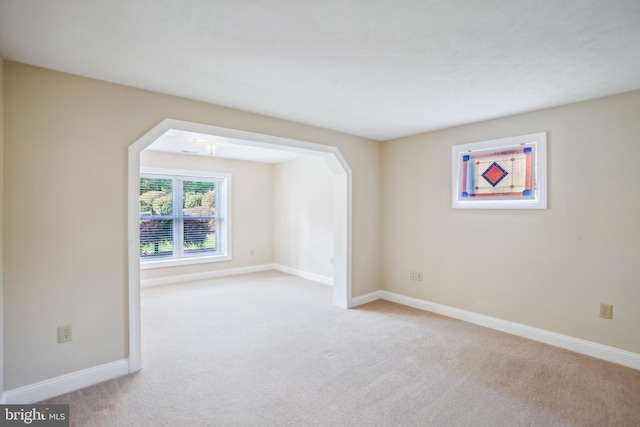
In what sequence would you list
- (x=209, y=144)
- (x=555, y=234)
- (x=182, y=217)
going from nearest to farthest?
1. (x=555, y=234)
2. (x=209, y=144)
3. (x=182, y=217)

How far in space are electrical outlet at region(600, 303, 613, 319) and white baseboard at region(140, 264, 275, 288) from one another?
5.40 m

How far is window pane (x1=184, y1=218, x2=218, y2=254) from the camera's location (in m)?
5.93

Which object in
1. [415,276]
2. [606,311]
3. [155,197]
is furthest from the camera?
[155,197]

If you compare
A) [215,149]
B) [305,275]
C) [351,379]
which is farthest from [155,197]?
[351,379]

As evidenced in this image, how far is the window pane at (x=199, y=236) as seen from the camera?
19.5 feet

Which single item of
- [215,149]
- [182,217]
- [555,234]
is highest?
[215,149]

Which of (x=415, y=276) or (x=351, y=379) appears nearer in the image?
(x=351, y=379)

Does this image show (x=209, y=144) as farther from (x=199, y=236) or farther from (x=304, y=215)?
(x=304, y=215)

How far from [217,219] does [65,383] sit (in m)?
4.18

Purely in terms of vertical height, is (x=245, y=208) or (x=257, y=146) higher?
(x=257, y=146)

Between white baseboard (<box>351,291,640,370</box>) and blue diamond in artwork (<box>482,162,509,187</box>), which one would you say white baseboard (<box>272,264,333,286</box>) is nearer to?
white baseboard (<box>351,291,640,370</box>)

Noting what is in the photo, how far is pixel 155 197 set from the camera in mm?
5559

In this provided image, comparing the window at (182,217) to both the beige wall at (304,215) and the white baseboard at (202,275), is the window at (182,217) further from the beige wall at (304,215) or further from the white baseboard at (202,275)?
the beige wall at (304,215)

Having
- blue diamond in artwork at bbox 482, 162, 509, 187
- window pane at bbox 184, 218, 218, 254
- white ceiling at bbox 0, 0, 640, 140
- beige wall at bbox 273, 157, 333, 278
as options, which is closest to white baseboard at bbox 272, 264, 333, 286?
beige wall at bbox 273, 157, 333, 278
